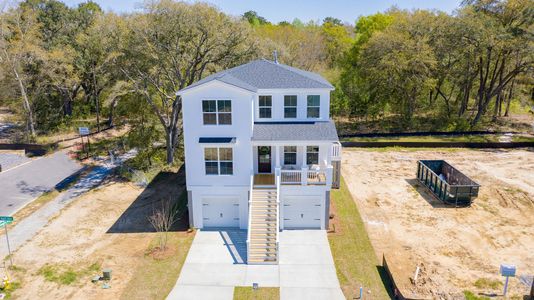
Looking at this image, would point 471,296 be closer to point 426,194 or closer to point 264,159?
point 426,194

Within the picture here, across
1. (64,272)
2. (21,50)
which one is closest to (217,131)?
(64,272)

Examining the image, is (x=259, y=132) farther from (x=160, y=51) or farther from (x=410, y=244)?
(x=160, y=51)

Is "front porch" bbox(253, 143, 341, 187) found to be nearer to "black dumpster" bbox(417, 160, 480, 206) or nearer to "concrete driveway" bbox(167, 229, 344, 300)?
"concrete driveway" bbox(167, 229, 344, 300)

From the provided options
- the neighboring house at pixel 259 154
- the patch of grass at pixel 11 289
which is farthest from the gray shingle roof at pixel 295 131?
the patch of grass at pixel 11 289

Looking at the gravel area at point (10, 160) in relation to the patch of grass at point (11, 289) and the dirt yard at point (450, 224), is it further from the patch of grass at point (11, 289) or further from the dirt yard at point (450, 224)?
the dirt yard at point (450, 224)

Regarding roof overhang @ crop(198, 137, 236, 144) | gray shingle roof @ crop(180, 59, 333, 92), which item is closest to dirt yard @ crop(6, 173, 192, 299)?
roof overhang @ crop(198, 137, 236, 144)
